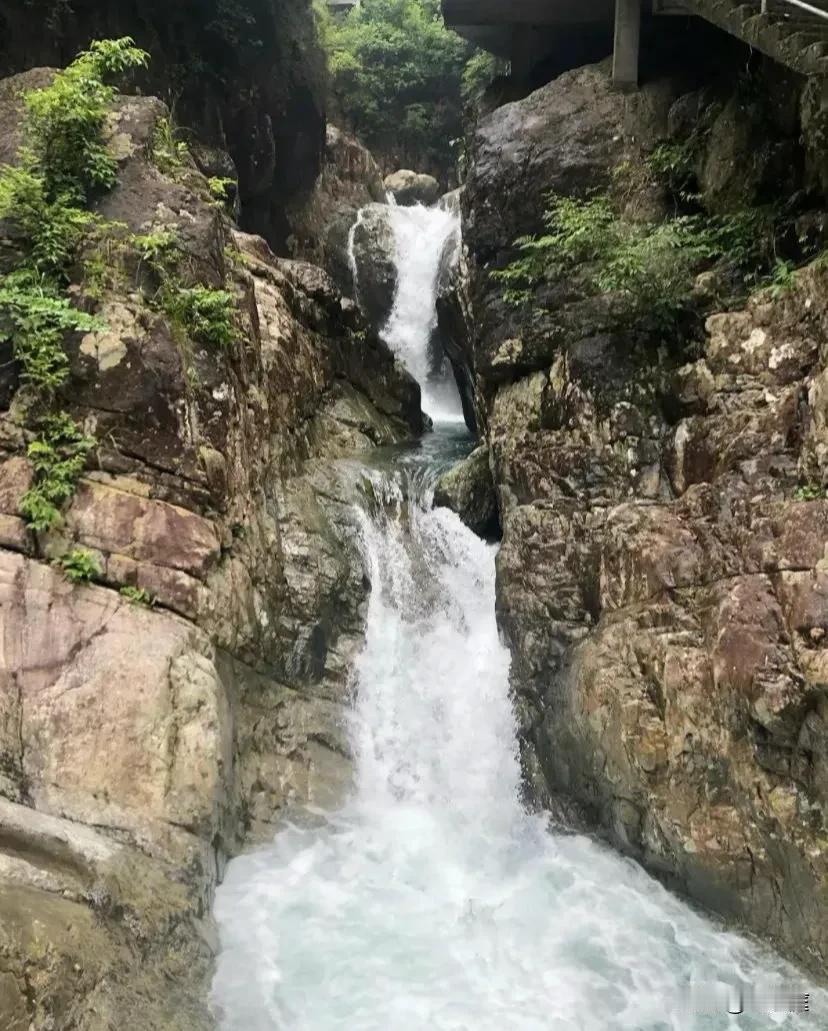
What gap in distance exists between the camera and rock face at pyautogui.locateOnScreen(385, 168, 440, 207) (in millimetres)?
26344

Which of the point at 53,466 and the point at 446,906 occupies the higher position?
the point at 53,466

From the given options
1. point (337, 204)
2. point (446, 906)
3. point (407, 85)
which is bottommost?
point (446, 906)

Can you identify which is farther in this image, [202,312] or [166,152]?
[166,152]

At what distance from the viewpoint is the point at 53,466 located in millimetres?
7688

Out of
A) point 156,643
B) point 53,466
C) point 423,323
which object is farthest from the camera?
point 423,323

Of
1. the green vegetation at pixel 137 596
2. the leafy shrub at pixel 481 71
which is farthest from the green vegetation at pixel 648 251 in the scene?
the leafy shrub at pixel 481 71

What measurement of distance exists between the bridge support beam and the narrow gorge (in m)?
0.10

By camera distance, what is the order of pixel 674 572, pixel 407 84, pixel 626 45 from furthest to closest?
pixel 407 84 → pixel 626 45 → pixel 674 572

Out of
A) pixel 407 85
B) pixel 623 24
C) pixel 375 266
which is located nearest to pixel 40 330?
pixel 623 24

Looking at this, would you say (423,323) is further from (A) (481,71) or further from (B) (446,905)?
(B) (446,905)

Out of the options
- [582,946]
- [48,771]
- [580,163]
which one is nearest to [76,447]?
[48,771]

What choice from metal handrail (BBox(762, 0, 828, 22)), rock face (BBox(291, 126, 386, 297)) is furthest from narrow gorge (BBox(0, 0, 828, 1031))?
rock face (BBox(291, 126, 386, 297))

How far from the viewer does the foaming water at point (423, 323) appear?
2038 centimetres

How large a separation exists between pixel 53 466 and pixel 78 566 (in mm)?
1161
